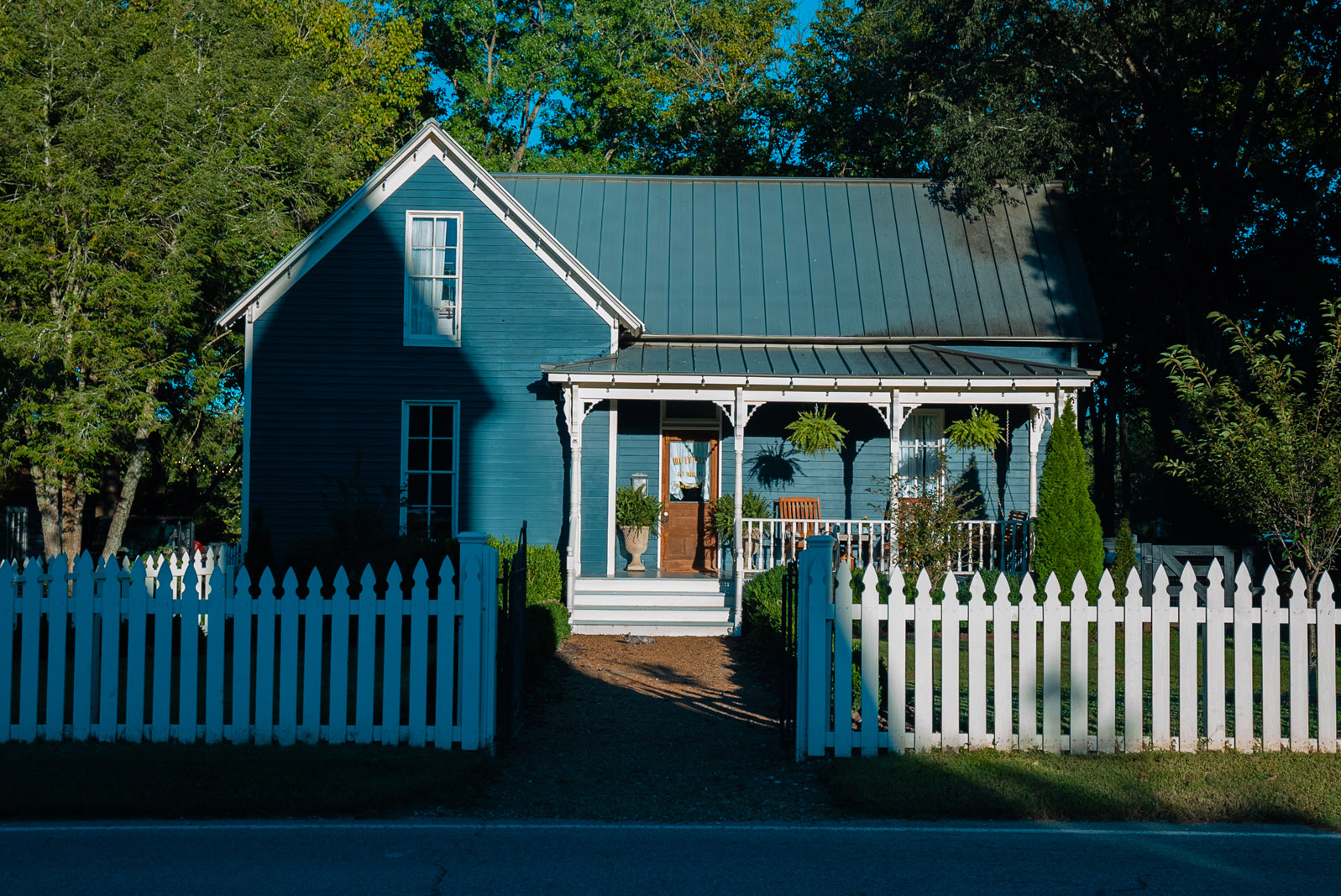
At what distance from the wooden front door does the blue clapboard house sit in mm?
34

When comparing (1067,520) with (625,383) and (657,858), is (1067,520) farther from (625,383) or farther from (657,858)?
(657,858)

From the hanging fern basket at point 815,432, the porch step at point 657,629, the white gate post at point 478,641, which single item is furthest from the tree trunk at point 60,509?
the white gate post at point 478,641

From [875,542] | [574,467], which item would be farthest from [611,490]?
[875,542]

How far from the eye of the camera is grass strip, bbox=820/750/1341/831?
6.50 metres

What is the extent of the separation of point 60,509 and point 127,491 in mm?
1238

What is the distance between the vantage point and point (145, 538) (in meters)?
24.0

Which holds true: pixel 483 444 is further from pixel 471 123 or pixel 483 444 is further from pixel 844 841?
pixel 471 123

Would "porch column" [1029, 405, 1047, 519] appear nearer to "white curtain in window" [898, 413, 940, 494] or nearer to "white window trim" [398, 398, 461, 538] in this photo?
"white curtain in window" [898, 413, 940, 494]

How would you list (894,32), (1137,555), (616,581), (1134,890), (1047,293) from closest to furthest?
(1134,890), (616,581), (1137,555), (1047,293), (894,32)

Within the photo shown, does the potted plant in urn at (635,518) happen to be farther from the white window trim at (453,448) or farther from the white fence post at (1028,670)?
the white fence post at (1028,670)

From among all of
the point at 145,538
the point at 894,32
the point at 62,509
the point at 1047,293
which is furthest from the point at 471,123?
the point at 1047,293

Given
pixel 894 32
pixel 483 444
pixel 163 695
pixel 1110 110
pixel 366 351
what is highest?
pixel 894 32

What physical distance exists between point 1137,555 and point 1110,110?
34.0 ft

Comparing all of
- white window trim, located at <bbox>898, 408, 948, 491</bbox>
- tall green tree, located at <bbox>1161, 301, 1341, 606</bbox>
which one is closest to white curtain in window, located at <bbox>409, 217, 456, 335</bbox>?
white window trim, located at <bbox>898, 408, 948, 491</bbox>
